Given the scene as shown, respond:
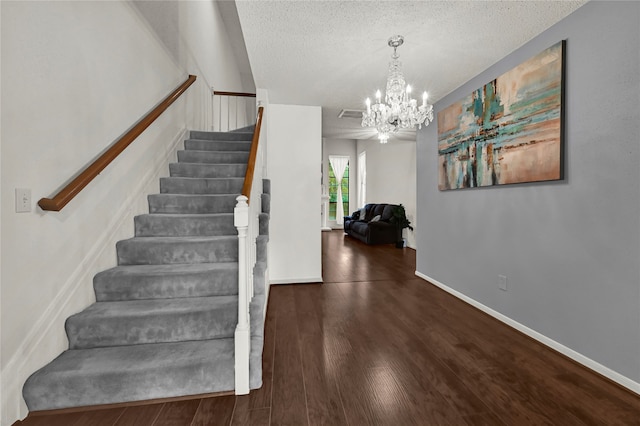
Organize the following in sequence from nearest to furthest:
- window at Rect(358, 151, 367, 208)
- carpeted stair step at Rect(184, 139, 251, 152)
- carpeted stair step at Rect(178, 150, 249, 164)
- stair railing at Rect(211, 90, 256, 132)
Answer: carpeted stair step at Rect(178, 150, 249, 164)
carpeted stair step at Rect(184, 139, 251, 152)
stair railing at Rect(211, 90, 256, 132)
window at Rect(358, 151, 367, 208)

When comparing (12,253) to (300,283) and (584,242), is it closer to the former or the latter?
(300,283)

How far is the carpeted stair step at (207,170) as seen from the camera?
3.30 metres

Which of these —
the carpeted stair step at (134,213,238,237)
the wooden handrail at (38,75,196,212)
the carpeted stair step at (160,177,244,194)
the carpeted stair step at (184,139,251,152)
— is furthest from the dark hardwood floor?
the carpeted stair step at (184,139,251,152)

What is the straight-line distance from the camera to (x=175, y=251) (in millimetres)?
2324

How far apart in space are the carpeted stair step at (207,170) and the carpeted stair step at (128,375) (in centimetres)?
202

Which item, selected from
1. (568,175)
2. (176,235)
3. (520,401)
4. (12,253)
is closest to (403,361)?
(520,401)

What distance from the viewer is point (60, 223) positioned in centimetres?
175

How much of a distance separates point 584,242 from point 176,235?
10.7ft

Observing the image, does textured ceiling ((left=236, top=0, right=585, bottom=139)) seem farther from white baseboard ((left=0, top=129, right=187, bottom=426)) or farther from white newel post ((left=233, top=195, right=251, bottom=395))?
white baseboard ((left=0, top=129, right=187, bottom=426))

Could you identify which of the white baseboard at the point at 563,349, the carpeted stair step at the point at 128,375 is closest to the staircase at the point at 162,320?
the carpeted stair step at the point at 128,375

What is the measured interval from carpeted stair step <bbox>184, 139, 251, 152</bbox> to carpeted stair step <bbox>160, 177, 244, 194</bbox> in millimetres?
889

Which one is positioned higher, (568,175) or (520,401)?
(568,175)

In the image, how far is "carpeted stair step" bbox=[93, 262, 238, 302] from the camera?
6.64ft

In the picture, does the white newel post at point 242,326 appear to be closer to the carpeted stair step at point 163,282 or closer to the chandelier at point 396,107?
the carpeted stair step at point 163,282
